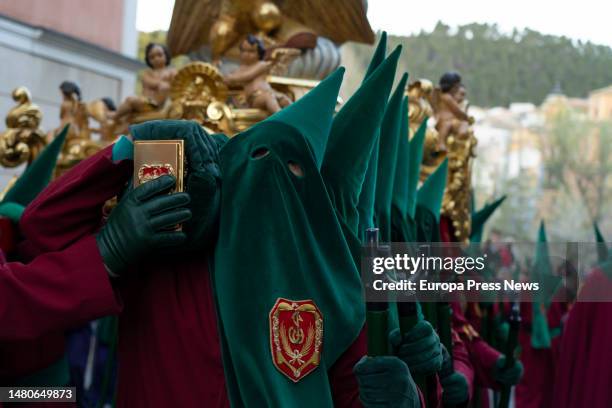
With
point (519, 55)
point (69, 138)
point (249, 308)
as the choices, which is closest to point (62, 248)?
point (249, 308)

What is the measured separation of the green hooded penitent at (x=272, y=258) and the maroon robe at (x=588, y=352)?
2.57 m

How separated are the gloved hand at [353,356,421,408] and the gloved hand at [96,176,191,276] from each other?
53 centimetres

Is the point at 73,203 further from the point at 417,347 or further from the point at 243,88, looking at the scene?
the point at 243,88

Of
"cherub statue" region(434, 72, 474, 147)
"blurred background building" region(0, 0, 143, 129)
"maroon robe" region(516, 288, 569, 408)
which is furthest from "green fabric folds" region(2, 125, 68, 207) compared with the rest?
"blurred background building" region(0, 0, 143, 129)

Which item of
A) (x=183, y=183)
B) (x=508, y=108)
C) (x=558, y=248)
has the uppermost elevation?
(x=508, y=108)

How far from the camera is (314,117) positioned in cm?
235

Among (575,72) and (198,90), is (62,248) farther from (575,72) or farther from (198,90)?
(575,72)

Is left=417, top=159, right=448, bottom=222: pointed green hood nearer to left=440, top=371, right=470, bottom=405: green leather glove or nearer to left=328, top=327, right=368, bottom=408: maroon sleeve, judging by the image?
left=440, top=371, right=470, bottom=405: green leather glove

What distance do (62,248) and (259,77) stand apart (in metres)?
2.18

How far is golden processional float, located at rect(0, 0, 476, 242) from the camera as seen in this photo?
13.7 ft

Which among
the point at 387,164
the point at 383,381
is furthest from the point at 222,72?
the point at 383,381

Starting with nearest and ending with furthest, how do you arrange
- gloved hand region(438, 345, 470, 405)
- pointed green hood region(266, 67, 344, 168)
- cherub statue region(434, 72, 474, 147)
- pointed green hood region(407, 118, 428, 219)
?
1. pointed green hood region(266, 67, 344, 168)
2. gloved hand region(438, 345, 470, 405)
3. pointed green hood region(407, 118, 428, 219)
4. cherub statue region(434, 72, 474, 147)

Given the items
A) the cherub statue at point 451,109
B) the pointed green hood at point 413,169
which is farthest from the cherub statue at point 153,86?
the cherub statue at point 451,109

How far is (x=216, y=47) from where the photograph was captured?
475 centimetres
